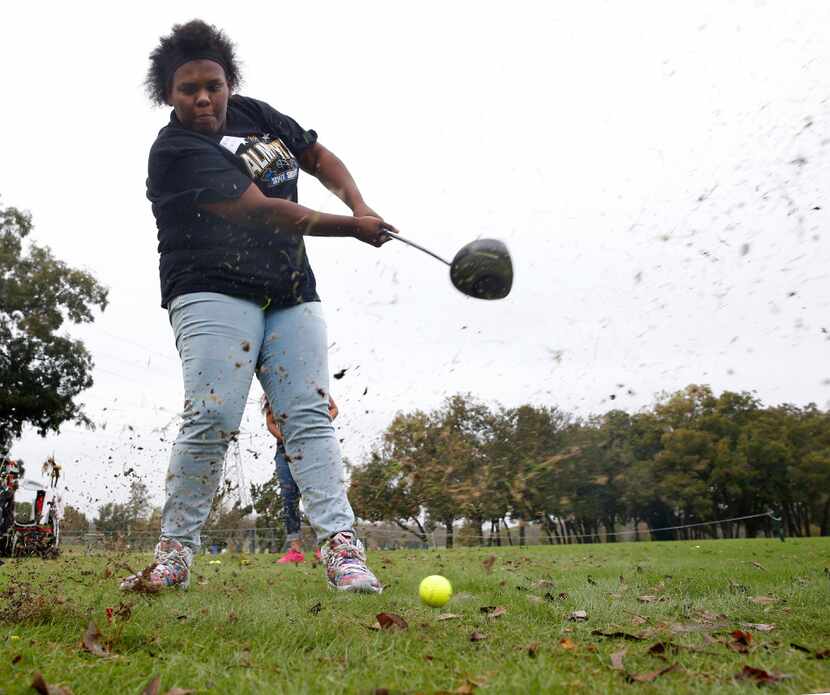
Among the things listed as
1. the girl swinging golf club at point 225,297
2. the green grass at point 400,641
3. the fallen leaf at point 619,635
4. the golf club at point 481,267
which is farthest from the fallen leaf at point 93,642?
the golf club at point 481,267

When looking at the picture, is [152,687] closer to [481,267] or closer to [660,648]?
[660,648]

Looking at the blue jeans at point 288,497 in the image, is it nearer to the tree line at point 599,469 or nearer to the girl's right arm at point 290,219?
the tree line at point 599,469

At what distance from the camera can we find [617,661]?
1923 mm

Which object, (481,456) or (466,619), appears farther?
(481,456)

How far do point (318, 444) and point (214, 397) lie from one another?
56cm

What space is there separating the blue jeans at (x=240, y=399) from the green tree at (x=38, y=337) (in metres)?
20.6

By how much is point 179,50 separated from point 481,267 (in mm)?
1783

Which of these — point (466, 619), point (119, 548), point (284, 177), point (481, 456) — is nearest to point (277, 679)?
point (466, 619)

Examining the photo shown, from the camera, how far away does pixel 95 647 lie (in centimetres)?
201

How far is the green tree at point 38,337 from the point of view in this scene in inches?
859

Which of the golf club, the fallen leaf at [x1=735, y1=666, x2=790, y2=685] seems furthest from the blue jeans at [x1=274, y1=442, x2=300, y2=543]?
the fallen leaf at [x1=735, y1=666, x2=790, y2=685]

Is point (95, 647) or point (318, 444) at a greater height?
point (318, 444)

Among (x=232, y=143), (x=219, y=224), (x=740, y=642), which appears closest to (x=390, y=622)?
(x=740, y=642)

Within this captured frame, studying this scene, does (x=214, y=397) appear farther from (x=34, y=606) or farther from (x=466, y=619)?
(x=466, y=619)
